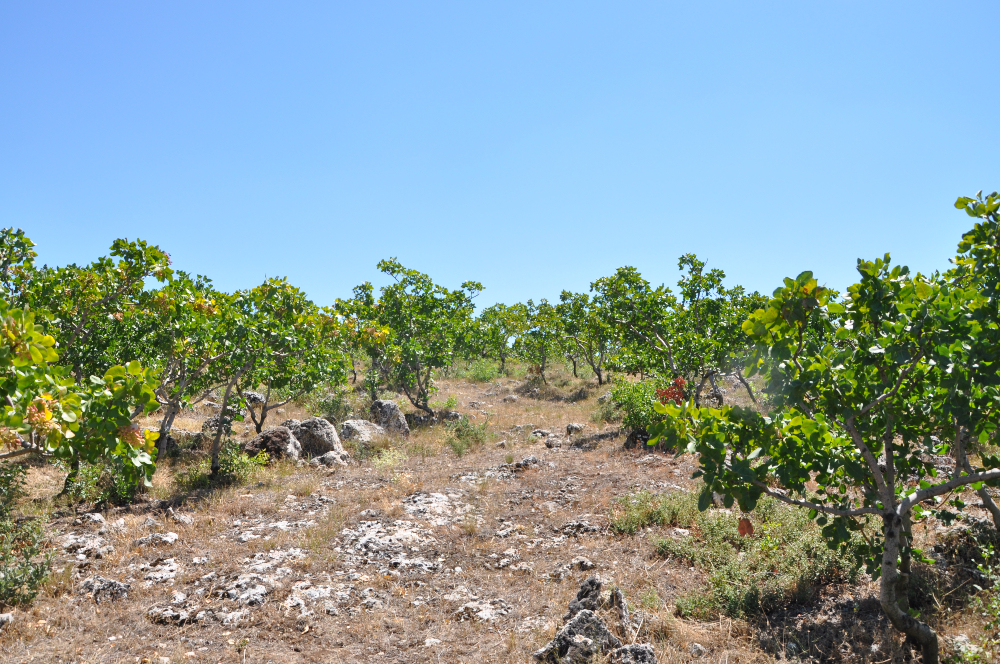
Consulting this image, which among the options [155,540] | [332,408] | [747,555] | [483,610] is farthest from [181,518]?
[332,408]

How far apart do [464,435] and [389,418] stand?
2988 mm

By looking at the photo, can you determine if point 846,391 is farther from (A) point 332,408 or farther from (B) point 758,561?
(A) point 332,408

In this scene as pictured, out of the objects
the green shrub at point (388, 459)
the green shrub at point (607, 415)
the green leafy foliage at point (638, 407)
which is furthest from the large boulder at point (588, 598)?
the green shrub at point (607, 415)

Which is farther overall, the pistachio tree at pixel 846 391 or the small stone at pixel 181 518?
the small stone at pixel 181 518

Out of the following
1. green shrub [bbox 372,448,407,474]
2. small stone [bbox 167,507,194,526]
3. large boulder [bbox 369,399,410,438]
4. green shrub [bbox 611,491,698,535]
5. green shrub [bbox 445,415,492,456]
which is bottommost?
small stone [bbox 167,507,194,526]

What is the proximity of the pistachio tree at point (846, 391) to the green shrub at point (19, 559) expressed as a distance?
6953 mm

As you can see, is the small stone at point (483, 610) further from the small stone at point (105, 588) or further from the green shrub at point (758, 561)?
the small stone at point (105, 588)

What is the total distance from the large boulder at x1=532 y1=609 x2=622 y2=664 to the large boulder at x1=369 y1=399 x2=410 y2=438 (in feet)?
38.1

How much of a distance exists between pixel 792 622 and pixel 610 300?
36.9 ft

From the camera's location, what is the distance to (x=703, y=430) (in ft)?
12.2

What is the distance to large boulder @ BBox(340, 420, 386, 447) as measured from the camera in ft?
46.4

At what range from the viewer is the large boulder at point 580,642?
14.9 feet

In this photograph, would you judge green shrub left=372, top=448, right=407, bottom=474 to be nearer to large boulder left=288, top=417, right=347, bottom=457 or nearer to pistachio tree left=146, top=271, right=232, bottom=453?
large boulder left=288, top=417, right=347, bottom=457

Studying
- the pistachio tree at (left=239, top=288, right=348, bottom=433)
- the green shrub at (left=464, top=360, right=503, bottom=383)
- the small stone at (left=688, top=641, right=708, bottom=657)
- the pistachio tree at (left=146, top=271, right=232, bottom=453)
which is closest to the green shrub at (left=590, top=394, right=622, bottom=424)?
the pistachio tree at (left=239, top=288, right=348, bottom=433)
